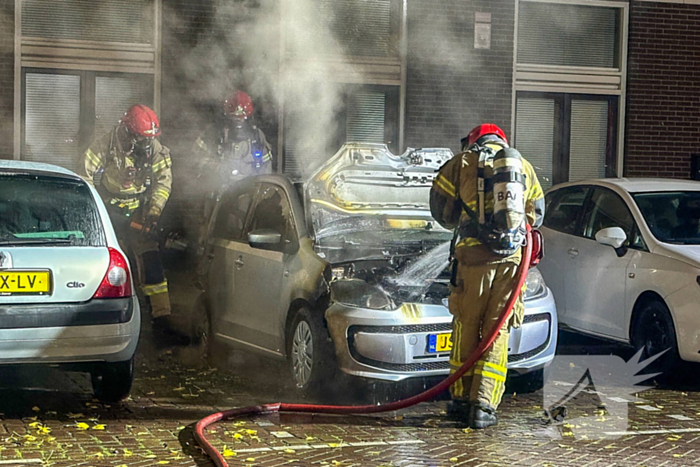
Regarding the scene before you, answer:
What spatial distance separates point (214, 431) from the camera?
5.73m

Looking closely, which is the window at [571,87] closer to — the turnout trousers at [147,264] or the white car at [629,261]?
the white car at [629,261]

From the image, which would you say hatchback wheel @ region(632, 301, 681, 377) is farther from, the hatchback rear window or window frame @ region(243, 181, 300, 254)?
the hatchback rear window

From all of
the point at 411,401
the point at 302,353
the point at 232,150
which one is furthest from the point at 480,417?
the point at 232,150

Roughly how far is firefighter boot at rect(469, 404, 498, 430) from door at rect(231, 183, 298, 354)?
1.59 meters

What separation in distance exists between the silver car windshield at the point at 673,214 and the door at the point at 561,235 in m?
0.66

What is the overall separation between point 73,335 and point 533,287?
9.37 feet

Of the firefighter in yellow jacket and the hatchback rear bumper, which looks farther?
the firefighter in yellow jacket

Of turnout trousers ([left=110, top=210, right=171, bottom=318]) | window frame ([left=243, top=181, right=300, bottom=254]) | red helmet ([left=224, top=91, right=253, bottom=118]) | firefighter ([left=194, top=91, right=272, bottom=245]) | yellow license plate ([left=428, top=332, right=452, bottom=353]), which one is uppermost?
red helmet ([left=224, top=91, right=253, bottom=118])

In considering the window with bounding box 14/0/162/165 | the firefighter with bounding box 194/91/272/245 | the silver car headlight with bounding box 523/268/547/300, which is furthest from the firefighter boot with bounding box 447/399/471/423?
the window with bounding box 14/0/162/165

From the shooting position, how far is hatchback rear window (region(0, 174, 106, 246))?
6.04 meters

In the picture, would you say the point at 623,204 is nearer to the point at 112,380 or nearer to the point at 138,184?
the point at 138,184

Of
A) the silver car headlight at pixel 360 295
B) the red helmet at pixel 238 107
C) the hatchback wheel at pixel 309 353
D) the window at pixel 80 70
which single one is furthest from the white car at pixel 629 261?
the window at pixel 80 70

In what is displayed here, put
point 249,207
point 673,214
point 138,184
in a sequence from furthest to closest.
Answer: point 138,184 → point 673,214 → point 249,207

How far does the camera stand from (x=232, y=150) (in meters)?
10.2
